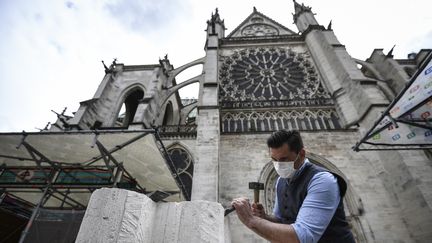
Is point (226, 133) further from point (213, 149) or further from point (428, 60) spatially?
point (428, 60)

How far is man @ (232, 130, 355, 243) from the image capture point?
1.00 metres

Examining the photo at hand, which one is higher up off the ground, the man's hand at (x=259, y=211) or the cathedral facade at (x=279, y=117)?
the cathedral facade at (x=279, y=117)

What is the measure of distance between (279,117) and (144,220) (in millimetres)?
9940

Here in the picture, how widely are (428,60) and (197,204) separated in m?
5.40

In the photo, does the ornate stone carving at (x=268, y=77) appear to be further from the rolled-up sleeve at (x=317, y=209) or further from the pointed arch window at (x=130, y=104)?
the rolled-up sleeve at (x=317, y=209)

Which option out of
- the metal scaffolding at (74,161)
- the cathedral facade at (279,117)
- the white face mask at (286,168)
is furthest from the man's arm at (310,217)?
the cathedral facade at (279,117)

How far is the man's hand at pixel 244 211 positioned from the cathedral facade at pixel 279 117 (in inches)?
188

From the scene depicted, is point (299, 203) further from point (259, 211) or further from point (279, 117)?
point (279, 117)

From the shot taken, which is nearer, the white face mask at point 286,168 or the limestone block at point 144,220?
the limestone block at point 144,220

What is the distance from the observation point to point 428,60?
4.16 metres

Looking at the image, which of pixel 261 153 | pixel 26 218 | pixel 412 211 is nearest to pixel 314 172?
pixel 261 153

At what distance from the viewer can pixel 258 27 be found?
768 inches

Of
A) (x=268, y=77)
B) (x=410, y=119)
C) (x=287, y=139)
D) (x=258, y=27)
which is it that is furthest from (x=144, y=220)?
(x=258, y=27)

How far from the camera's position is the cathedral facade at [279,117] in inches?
283
